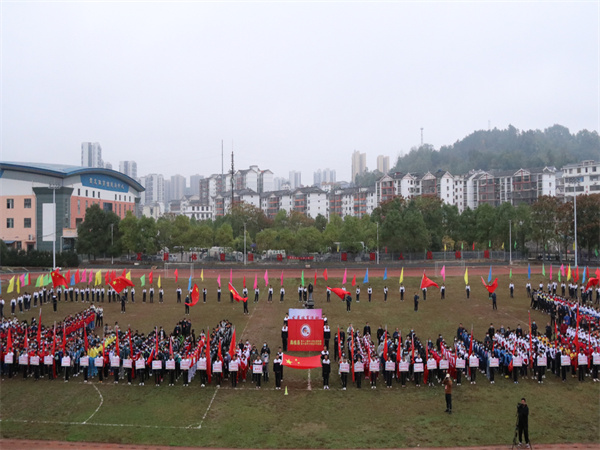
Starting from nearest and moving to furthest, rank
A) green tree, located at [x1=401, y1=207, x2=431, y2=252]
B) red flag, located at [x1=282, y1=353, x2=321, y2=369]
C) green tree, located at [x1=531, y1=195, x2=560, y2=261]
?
red flag, located at [x1=282, y1=353, x2=321, y2=369], green tree, located at [x1=531, y1=195, x2=560, y2=261], green tree, located at [x1=401, y1=207, x2=431, y2=252]

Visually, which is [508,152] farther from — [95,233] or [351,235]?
[95,233]

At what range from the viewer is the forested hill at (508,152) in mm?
131625

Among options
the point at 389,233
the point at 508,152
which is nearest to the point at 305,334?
the point at 389,233

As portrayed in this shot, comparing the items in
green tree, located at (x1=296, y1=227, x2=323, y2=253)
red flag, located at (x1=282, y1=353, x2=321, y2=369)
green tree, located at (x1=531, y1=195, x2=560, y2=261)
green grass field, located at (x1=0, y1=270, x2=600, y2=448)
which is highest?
green tree, located at (x1=531, y1=195, x2=560, y2=261)

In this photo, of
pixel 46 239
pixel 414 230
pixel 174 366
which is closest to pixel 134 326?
pixel 174 366

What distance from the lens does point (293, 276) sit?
45.8 meters

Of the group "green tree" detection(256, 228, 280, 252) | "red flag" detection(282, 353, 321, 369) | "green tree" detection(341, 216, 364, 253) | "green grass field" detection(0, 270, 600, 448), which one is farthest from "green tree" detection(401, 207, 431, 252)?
"red flag" detection(282, 353, 321, 369)

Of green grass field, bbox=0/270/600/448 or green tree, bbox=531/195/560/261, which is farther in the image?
green tree, bbox=531/195/560/261

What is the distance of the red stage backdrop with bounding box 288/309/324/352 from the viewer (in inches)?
742

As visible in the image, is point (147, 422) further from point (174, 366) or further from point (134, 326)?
point (134, 326)

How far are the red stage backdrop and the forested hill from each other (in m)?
120

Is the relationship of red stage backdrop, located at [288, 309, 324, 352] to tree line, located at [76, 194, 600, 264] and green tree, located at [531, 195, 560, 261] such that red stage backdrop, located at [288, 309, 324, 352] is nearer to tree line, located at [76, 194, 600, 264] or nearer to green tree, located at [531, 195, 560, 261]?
tree line, located at [76, 194, 600, 264]

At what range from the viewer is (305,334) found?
18922 mm

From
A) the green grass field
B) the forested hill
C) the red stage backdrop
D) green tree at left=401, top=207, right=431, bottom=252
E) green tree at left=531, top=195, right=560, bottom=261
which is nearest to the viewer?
the green grass field
